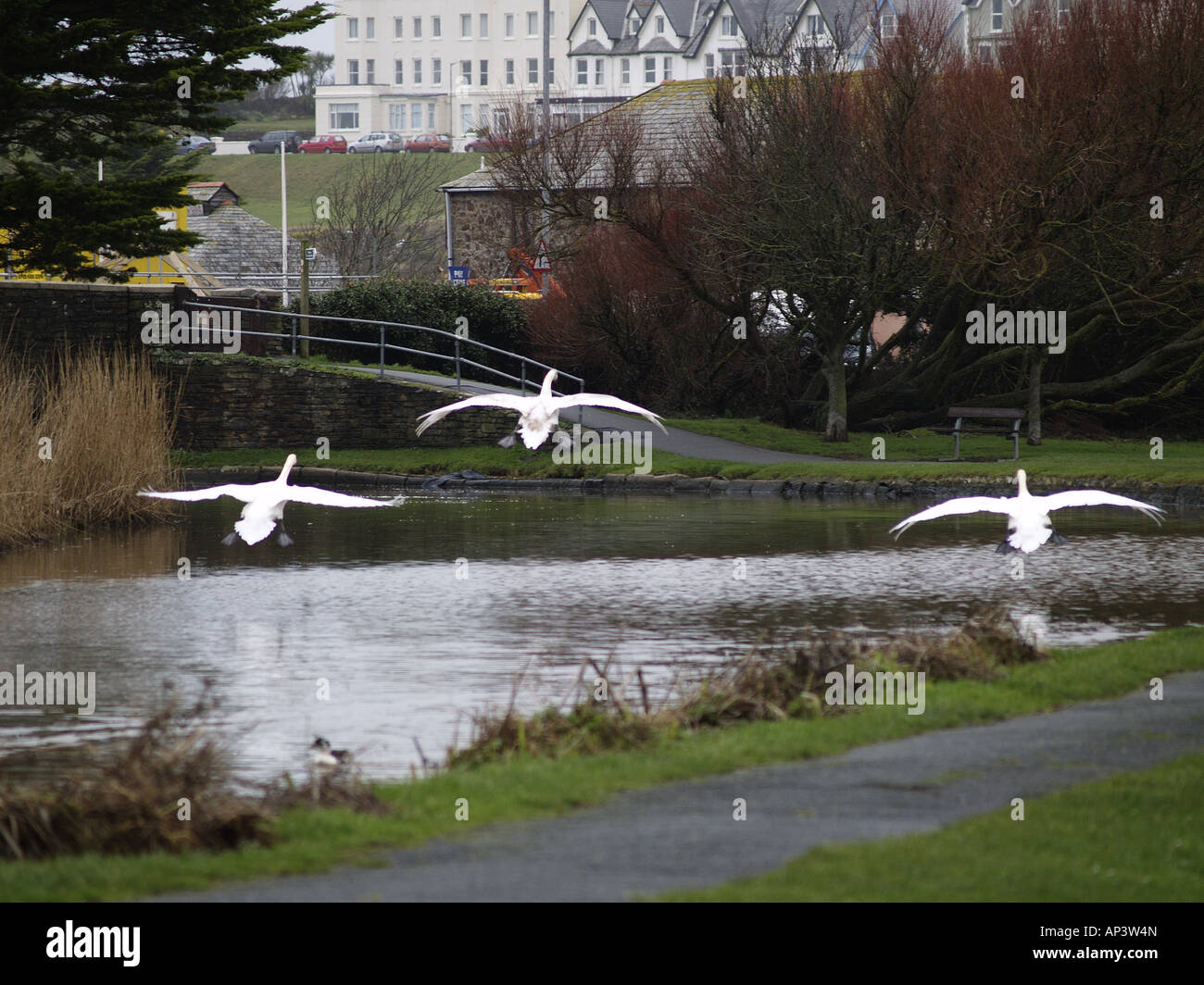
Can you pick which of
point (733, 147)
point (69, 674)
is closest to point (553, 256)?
point (733, 147)

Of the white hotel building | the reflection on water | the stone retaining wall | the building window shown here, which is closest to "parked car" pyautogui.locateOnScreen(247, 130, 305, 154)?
the building window

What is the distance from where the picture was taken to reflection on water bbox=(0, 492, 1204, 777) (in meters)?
11.5

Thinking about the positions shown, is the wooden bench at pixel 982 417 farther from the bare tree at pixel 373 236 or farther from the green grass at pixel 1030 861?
the bare tree at pixel 373 236

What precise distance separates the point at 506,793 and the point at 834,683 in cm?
333

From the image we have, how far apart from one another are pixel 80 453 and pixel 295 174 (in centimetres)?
10017

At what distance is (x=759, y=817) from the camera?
25.1 feet

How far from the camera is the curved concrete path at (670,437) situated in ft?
103

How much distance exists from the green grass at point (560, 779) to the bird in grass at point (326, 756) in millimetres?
272

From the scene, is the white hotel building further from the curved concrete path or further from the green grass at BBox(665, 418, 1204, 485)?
the green grass at BBox(665, 418, 1204, 485)

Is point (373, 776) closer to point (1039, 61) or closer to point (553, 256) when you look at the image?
point (1039, 61)

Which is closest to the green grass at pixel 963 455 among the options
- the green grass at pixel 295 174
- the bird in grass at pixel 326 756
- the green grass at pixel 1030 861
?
the bird in grass at pixel 326 756

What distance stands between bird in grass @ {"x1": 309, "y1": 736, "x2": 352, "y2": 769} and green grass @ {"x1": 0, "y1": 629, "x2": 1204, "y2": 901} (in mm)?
272

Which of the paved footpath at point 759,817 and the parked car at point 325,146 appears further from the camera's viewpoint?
the parked car at point 325,146
